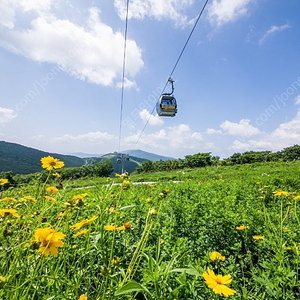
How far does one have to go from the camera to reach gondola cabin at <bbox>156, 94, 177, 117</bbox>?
902cm

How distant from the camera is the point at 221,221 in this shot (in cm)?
182

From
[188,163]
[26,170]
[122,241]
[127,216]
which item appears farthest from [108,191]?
[26,170]

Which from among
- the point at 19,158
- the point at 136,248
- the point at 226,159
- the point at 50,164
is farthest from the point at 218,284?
the point at 19,158

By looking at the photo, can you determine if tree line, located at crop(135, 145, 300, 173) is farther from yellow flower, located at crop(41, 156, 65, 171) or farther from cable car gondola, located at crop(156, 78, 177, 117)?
yellow flower, located at crop(41, 156, 65, 171)

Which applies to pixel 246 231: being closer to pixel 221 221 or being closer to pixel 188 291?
pixel 221 221

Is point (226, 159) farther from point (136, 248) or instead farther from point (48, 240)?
point (48, 240)

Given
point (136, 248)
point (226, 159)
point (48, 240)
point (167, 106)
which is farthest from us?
point (226, 159)

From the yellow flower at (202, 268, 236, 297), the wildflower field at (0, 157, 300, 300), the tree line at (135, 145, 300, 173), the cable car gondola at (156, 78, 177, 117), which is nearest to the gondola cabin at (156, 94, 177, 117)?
the cable car gondola at (156, 78, 177, 117)

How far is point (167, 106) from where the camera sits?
9.05 meters

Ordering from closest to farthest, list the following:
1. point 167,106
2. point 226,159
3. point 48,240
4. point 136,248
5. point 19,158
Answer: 1. point 48,240
2. point 136,248
3. point 167,106
4. point 226,159
5. point 19,158

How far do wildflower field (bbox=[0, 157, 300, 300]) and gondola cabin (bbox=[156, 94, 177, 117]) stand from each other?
22.1 ft

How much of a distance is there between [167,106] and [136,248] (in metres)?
8.43

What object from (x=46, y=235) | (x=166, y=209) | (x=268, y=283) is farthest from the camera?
(x=166, y=209)

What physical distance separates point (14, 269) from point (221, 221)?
1580mm
